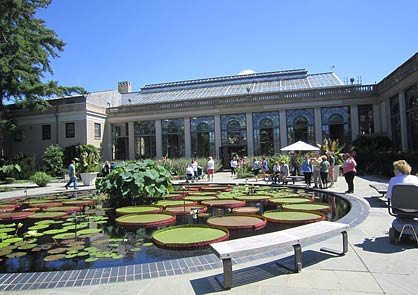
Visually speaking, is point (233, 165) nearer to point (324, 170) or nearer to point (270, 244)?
point (324, 170)

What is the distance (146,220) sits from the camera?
8.48 m

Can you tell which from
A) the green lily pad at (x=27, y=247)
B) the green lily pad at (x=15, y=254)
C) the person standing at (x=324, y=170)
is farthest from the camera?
the person standing at (x=324, y=170)

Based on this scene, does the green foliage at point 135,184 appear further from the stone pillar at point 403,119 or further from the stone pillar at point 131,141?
the stone pillar at point 131,141

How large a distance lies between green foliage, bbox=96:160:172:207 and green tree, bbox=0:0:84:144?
22701 mm

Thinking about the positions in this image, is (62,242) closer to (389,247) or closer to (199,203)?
(199,203)

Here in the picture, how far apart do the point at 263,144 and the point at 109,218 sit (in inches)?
1024

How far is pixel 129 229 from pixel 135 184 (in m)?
3.13

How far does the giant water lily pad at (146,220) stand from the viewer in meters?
8.11

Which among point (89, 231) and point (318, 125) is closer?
point (89, 231)

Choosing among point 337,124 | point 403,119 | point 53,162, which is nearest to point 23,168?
point 53,162

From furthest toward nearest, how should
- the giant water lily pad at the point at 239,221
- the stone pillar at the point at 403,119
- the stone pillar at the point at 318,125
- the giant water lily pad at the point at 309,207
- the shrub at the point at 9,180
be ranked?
the stone pillar at the point at 318,125
the shrub at the point at 9,180
the stone pillar at the point at 403,119
the giant water lily pad at the point at 309,207
the giant water lily pad at the point at 239,221

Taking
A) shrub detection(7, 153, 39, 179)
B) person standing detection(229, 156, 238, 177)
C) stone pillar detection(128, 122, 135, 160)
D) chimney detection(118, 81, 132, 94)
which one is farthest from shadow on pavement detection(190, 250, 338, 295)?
chimney detection(118, 81, 132, 94)

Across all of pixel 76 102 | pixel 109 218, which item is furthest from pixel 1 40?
pixel 109 218

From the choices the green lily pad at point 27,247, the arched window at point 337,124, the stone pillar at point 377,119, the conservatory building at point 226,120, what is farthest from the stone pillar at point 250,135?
the green lily pad at point 27,247
